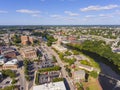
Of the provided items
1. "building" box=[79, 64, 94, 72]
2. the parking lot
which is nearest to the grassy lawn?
"building" box=[79, 64, 94, 72]

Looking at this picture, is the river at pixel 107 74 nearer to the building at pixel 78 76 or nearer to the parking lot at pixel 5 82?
the building at pixel 78 76

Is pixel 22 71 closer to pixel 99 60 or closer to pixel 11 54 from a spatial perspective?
pixel 11 54

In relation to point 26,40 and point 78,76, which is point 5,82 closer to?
point 78,76

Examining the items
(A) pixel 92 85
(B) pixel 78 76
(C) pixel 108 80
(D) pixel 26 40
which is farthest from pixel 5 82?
(D) pixel 26 40

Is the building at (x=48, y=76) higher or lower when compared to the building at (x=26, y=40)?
lower

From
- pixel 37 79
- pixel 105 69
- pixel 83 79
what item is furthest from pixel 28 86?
pixel 105 69

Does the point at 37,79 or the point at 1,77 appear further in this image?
the point at 1,77

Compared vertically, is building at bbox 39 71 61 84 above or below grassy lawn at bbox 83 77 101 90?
above

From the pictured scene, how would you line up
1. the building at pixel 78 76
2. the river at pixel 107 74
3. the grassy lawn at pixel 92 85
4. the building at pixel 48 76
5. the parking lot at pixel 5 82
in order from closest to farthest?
the grassy lawn at pixel 92 85
the river at pixel 107 74
the building at pixel 48 76
the parking lot at pixel 5 82
the building at pixel 78 76

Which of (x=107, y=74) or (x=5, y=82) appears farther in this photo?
(x=107, y=74)

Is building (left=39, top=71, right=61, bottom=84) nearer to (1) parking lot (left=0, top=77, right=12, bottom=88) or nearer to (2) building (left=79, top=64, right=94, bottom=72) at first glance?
(1) parking lot (left=0, top=77, right=12, bottom=88)

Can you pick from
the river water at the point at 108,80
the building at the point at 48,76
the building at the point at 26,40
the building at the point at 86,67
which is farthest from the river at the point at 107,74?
the building at the point at 26,40
